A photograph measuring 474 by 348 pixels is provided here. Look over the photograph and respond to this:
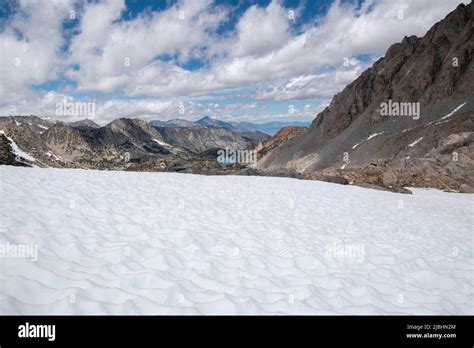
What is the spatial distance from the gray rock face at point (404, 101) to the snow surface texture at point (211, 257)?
1993 inches

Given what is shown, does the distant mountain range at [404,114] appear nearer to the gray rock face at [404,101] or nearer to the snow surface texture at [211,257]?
the gray rock face at [404,101]

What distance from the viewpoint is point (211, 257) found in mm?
7641

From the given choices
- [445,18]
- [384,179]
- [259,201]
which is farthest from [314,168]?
[259,201]

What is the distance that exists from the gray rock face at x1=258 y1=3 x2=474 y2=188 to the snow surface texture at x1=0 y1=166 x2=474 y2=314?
166 feet

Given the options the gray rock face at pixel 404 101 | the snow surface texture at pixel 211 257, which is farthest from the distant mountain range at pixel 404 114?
the snow surface texture at pixel 211 257

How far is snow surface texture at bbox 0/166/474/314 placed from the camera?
5.43 meters

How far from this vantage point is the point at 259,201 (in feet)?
48.8

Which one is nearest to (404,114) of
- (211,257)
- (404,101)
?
(404,101)

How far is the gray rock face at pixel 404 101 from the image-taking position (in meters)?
74.0

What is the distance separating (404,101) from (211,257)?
104627 mm

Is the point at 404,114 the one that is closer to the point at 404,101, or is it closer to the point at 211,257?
the point at 404,101

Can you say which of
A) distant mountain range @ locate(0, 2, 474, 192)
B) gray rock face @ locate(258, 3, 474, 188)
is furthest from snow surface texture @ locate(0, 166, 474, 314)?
gray rock face @ locate(258, 3, 474, 188)
